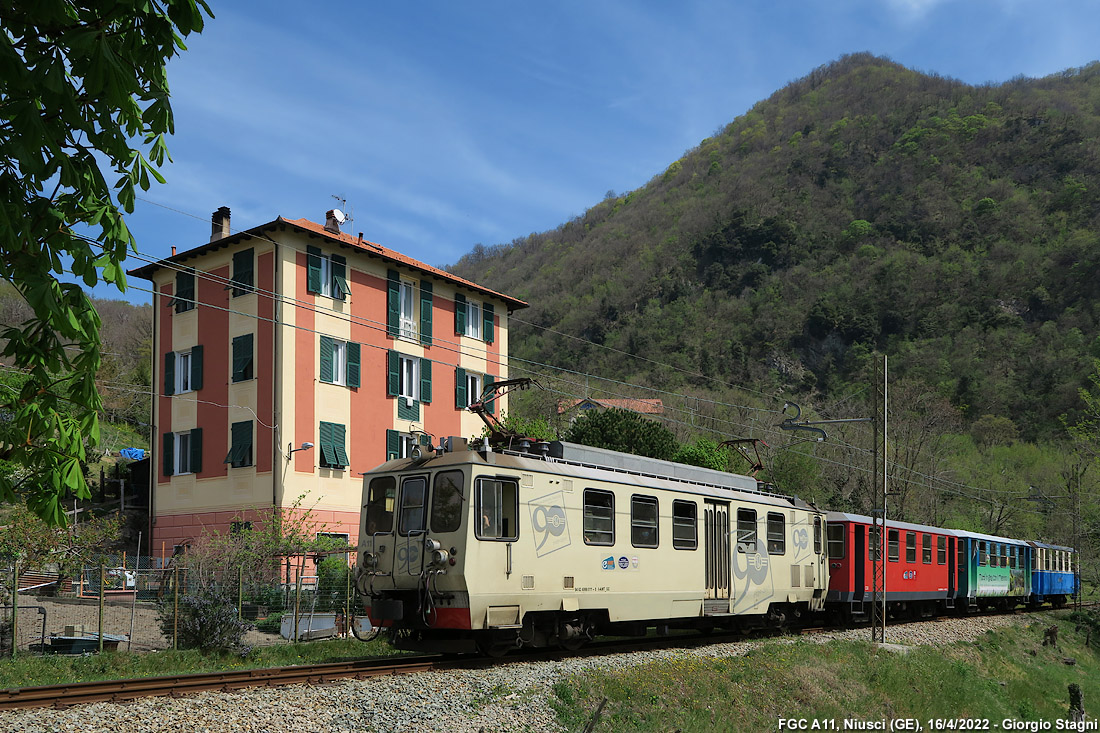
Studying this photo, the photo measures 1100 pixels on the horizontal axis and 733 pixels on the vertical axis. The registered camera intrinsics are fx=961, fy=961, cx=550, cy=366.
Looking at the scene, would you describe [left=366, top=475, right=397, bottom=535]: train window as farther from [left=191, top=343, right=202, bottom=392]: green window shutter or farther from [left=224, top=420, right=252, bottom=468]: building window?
[left=191, top=343, right=202, bottom=392]: green window shutter

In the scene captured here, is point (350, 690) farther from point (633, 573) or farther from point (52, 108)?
point (52, 108)

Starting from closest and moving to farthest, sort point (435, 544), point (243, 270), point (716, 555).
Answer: point (435, 544), point (716, 555), point (243, 270)

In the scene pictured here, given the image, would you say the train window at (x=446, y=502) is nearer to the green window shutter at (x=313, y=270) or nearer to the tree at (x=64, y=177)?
the tree at (x=64, y=177)

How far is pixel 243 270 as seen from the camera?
102 ft

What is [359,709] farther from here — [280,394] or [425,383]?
[425,383]

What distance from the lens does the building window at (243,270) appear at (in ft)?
101

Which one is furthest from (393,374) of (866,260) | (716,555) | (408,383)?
(866,260)

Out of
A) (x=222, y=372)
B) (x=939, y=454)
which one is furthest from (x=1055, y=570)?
(x=222, y=372)

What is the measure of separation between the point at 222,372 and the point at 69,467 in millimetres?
27961

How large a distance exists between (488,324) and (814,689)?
24.4 metres

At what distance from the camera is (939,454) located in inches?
2084

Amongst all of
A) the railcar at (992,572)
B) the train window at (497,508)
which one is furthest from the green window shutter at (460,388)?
the train window at (497,508)

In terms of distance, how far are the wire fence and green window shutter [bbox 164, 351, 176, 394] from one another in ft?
24.0

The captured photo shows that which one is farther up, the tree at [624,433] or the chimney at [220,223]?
the chimney at [220,223]
